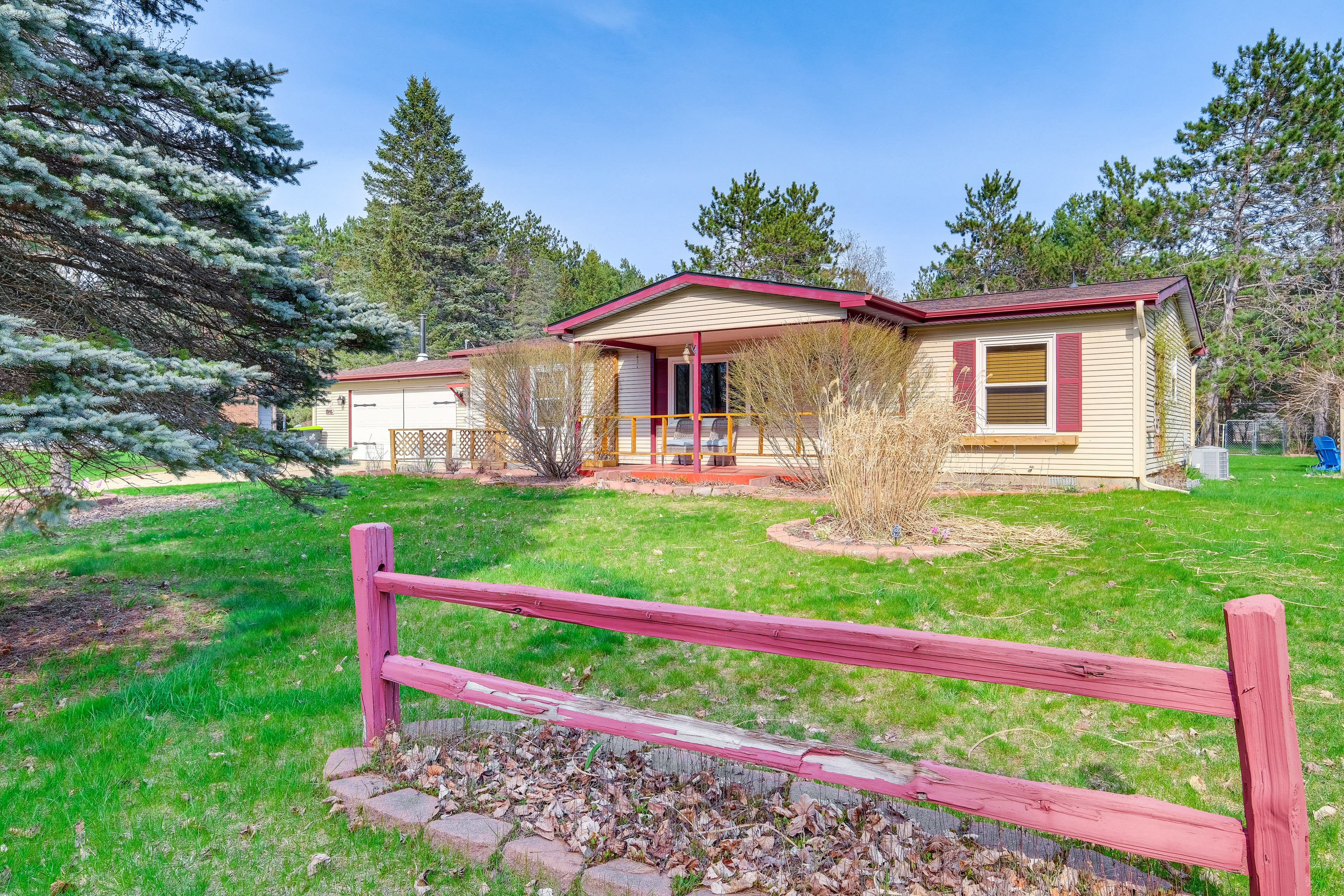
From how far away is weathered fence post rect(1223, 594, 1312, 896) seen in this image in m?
1.39

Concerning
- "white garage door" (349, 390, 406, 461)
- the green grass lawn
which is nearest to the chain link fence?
the green grass lawn

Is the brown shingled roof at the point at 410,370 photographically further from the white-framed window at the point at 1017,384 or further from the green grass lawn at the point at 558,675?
the white-framed window at the point at 1017,384

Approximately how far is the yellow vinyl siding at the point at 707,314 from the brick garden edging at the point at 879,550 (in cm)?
576

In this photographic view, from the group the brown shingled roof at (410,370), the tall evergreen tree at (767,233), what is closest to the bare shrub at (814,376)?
the brown shingled roof at (410,370)

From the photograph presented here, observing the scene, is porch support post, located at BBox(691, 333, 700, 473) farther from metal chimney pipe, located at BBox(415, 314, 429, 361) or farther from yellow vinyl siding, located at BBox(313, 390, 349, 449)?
metal chimney pipe, located at BBox(415, 314, 429, 361)

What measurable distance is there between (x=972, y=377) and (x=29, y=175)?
1167 cm

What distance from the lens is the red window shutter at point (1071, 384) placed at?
11.1 metres

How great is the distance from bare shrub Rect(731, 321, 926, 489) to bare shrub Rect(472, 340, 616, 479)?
3.41m

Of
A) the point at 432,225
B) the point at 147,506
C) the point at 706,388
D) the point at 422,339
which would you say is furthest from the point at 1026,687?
the point at 432,225

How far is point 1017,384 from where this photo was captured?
458 inches

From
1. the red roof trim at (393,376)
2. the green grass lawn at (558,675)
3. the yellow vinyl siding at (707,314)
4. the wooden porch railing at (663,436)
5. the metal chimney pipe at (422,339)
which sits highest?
the metal chimney pipe at (422,339)

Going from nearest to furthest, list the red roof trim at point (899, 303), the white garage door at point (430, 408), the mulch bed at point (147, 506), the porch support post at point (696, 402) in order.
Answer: the mulch bed at point (147, 506)
the red roof trim at point (899, 303)
the porch support post at point (696, 402)
the white garage door at point (430, 408)

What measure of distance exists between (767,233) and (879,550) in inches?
977

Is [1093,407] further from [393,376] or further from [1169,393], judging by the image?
[393,376]
